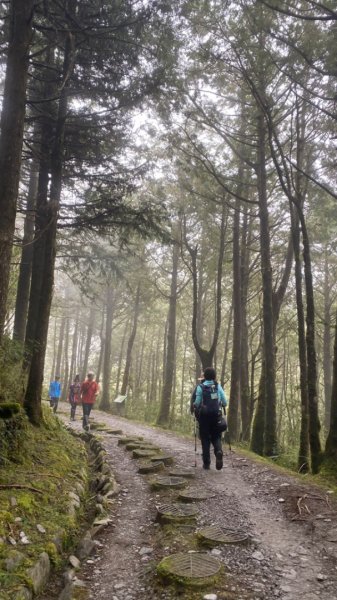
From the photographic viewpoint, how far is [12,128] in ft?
21.5

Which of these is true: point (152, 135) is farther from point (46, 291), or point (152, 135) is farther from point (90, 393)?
point (90, 393)

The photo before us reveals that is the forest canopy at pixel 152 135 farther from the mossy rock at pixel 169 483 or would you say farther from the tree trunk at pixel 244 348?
the mossy rock at pixel 169 483

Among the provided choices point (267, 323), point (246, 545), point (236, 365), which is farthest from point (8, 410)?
point (236, 365)

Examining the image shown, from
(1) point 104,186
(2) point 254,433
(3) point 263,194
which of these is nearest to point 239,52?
(3) point 263,194

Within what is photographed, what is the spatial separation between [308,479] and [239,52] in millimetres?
9254

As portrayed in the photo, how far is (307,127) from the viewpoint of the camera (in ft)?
36.8

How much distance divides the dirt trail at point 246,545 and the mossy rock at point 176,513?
5.5 inches

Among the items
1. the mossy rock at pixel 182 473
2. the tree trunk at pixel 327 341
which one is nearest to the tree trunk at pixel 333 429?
the mossy rock at pixel 182 473

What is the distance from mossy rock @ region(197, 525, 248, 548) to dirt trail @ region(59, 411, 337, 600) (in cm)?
10

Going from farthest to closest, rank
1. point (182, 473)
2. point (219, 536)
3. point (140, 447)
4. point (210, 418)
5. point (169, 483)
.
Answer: point (140, 447)
point (210, 418)
point (182, 473)
point (169, 483)
point (219, 536)

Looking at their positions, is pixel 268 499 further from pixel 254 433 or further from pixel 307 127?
pixel 307 127

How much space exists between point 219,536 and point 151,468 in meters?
3.51

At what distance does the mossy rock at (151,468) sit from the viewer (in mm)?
8070

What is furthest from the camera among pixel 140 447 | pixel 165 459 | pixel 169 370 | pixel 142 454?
pixel 169 370
